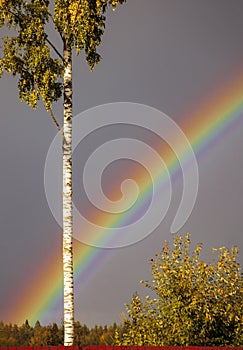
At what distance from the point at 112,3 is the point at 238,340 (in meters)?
16.0

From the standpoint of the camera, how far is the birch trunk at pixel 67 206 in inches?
1061

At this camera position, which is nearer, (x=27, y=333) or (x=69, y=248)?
(x=69, y=248)

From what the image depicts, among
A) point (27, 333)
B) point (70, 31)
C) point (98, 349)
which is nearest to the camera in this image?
point (98, 349)

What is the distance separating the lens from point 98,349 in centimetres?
2158

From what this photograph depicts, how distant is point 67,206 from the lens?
28.1 m

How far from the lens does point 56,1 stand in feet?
95.8

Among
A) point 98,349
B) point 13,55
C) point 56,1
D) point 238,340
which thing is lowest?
point 98,349

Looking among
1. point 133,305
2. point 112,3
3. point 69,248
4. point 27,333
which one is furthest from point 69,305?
point 27,333

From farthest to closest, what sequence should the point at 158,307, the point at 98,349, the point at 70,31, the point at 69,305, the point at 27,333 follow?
1. the point at 27,333
2. the point at 158,307
3. the point at 70,31
4. the point at 69,305
5. the point at 98,349

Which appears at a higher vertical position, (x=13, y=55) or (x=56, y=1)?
(x=56, y=1)

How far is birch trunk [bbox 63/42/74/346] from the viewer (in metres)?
26.9

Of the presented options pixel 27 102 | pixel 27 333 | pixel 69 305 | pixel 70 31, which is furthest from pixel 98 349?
pixel 27 333

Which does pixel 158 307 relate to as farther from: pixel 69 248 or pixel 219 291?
pixel 69 248

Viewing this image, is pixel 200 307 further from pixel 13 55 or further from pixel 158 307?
pixel 13 55
